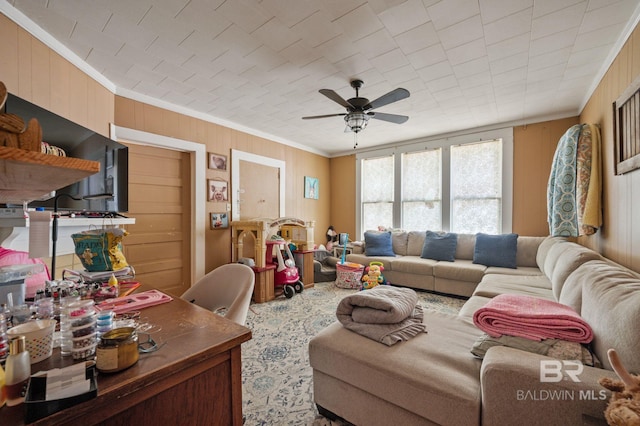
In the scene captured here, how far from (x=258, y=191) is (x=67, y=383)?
3.81 m

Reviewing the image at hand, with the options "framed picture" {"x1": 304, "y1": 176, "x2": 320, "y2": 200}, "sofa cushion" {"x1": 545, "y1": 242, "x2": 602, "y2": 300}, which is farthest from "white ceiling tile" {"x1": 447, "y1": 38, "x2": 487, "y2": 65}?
"framed picture" {"x1": 304, "y1": 176, "x2": 320, "y2": 200}

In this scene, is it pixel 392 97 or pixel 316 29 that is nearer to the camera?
pixel 316 29

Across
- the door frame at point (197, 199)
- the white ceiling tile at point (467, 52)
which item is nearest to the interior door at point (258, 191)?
the door frame at point (197, 199)

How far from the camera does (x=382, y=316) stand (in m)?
1.51

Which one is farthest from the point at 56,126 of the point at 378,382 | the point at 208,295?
the point at 378,382

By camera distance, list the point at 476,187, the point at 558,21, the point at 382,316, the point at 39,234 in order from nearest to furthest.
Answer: the point at 39,234 < the point at 382,316 < the point at 558,21 < the point at 476,187

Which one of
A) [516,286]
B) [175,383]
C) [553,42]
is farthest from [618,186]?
[175,383]

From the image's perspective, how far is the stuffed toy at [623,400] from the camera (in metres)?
0.69

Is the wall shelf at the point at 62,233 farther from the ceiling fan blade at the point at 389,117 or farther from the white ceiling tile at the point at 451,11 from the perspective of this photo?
the white ceiling tile at the point at 451,11

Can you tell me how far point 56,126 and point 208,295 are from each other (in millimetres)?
1427

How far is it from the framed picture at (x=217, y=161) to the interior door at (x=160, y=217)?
0.29 metres

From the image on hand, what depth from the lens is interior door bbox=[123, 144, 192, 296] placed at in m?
3.05

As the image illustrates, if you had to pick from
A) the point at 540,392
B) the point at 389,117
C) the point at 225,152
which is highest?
the point at 389,117

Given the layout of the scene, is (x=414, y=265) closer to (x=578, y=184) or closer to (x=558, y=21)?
(x=578, y=184)
